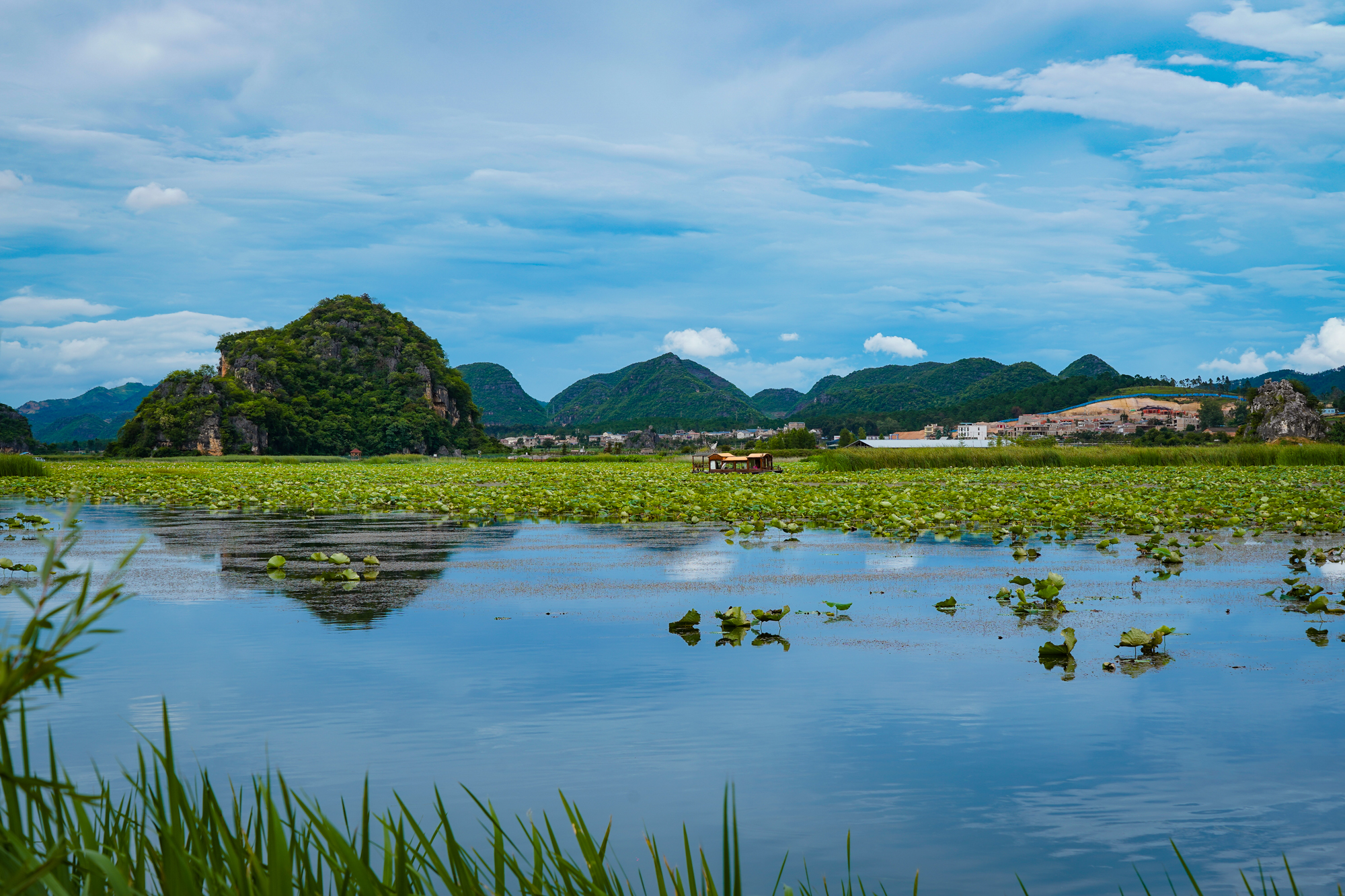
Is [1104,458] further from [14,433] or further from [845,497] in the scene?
[14,433]

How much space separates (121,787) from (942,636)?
16.6 feet

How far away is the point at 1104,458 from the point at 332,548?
115 ft

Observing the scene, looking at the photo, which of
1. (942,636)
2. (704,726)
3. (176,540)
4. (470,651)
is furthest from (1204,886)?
(176,540)

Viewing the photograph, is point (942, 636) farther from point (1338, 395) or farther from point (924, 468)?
point (1338, 395)

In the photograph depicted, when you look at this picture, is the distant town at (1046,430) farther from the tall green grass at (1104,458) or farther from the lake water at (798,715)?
the lake water at (798,715)

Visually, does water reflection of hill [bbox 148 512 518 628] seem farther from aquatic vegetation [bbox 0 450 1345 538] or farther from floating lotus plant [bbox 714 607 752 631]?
floating lotus plant [bbox 714 607 752 631]

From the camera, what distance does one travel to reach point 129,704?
16.7ft

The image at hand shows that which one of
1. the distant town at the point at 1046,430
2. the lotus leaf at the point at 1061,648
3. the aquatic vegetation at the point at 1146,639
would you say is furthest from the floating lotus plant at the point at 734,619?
the distant town at the point at 1046,430

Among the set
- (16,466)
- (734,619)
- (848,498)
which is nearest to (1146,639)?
(734,619)

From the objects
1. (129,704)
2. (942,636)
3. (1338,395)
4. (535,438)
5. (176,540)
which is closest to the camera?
(129,704)

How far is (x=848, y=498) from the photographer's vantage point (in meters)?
19.7

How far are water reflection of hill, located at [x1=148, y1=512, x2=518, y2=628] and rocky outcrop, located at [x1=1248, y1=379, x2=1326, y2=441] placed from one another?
89.6m

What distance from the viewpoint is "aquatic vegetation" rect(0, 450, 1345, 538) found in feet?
49.5

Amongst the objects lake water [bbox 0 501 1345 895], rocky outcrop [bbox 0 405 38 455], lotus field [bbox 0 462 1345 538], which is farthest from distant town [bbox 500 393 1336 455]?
lake water [bbox 0 501 1345 895]
